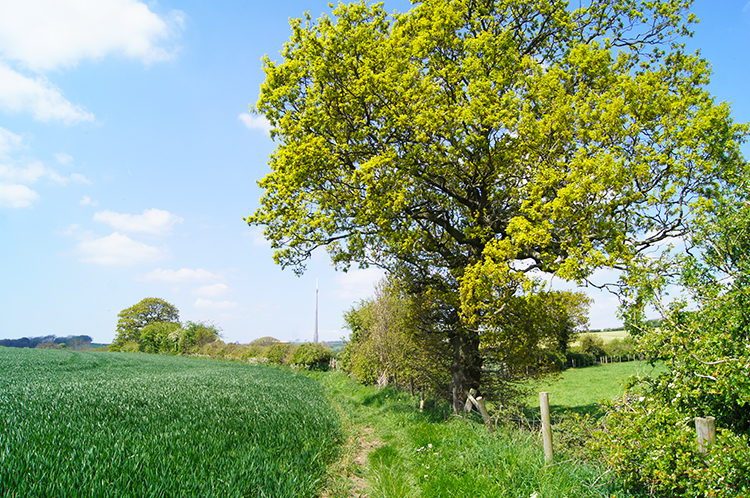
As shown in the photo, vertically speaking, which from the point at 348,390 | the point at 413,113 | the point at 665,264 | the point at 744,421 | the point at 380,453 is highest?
the point at 413,113

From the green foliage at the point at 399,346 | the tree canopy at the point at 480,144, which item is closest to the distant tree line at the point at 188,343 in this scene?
the green foliage at the point at 399,346

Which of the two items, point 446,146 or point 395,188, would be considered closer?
point 395,188

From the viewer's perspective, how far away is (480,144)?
34.7 ft

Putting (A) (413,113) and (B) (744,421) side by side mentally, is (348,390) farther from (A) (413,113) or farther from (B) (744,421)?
(B) (744,421)

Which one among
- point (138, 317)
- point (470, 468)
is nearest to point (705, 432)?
point (470, 468)

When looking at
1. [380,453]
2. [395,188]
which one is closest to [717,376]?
[380,453]

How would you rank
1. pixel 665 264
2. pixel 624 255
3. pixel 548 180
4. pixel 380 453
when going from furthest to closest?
pixel 548 180 < pixel 624 255 < pixel 380 453 < pixel 665 264

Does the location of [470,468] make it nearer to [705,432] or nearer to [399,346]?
[705,432]

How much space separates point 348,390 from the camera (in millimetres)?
20141

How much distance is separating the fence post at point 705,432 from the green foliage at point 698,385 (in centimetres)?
6

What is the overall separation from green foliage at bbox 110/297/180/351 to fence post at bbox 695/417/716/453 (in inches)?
3135

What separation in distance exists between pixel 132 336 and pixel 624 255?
8431 centimetres

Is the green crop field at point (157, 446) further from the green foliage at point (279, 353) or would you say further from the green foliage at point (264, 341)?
the green foliage at point (264, 341)

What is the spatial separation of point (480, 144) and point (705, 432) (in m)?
8.37
